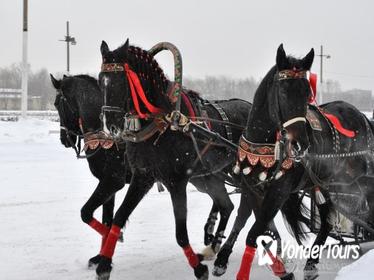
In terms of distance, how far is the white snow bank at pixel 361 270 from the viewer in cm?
324

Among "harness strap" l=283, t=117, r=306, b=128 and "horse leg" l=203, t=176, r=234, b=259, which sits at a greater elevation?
"harness strap" l=283, t=117, r=306, b=128

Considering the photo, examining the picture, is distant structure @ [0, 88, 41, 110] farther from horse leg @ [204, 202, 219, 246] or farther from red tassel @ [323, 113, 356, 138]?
red tassel @ [323, 113, 356, 138]

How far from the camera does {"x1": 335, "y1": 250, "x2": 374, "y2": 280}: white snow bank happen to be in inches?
127

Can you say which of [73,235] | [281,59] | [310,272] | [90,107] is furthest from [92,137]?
[310,272]

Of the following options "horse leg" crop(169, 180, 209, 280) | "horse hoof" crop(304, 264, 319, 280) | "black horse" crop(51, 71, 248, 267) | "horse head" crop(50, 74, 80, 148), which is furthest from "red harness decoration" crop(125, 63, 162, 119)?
"horse hoof" crop(304, 264, 319, 280)

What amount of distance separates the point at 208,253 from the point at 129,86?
7.36 ft

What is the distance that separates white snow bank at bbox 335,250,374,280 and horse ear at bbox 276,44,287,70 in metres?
1.64

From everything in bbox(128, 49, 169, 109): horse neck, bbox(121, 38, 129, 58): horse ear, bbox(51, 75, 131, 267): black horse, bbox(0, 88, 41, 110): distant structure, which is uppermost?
bbox(121, 38, 129, 58): horse ear

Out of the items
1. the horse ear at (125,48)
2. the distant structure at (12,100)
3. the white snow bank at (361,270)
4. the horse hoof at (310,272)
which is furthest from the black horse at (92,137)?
the distant structure at (12,100)

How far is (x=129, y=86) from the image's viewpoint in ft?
16.2

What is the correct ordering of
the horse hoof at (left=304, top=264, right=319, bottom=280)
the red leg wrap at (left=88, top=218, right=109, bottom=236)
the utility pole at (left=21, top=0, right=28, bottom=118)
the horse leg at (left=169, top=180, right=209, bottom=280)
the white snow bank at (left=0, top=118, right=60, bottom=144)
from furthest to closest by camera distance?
1. the utility pole at (left=21, top=0, right=28, bottom=118)
2. the white snow bank at (left=0, top=118, right=60, bottom=144)
3. the red leg wrap at (left=88, top=218, right=109, bottom=236)
4. the horse hoof at (left=304, top=264, right=319, bottom=280)
5. the horse leg at (left=169, top=180, right=209, bottom=280)

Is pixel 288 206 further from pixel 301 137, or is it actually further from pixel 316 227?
pixel 301 137

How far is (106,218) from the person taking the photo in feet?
20.3

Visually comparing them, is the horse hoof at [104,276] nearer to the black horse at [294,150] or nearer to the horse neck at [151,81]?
the black horse at [294,150]
